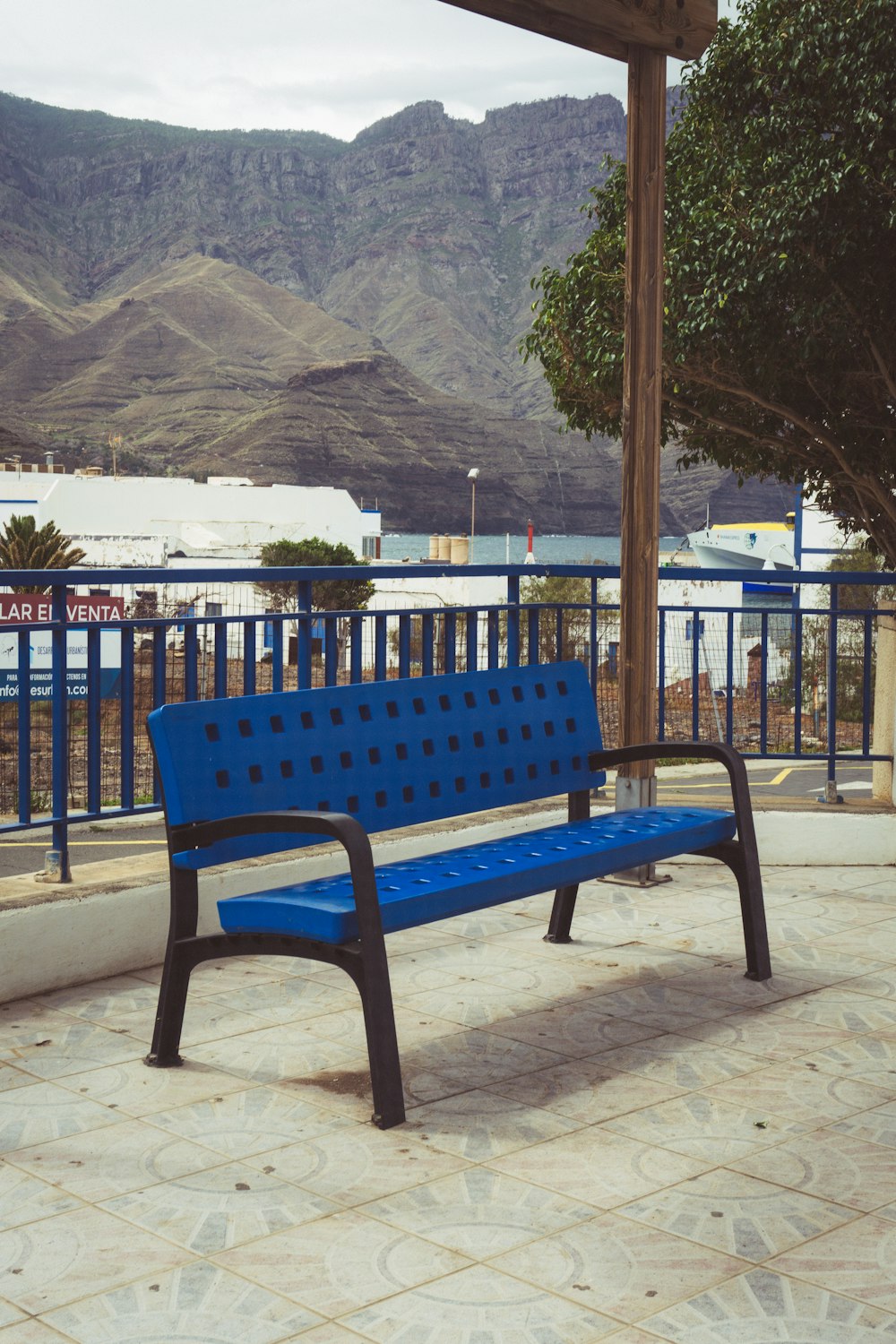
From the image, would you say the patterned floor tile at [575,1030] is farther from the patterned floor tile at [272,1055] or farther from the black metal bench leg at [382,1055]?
the black metal bench leg at [382,1055]

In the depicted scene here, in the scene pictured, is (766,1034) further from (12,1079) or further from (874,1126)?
(12,1079)

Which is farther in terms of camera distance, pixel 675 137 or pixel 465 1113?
pixel 675 137

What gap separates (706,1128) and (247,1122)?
1.07 metres

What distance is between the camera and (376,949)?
3.31 meters

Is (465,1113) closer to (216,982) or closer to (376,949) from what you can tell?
(376,949)

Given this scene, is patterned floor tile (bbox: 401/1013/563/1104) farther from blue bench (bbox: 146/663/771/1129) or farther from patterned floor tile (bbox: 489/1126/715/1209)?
patterned floor tile (bbox: 489/1126/715/1209)

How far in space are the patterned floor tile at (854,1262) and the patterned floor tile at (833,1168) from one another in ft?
0.38

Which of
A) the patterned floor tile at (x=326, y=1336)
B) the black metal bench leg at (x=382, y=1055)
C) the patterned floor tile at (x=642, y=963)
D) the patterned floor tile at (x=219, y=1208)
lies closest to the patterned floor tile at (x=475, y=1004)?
the patterned floor tile at (x=642, y=963)

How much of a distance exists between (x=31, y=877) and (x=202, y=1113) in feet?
5.50

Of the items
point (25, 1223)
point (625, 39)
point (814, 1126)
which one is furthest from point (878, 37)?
point (25, 1223)

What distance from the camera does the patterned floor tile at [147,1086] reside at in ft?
11.3

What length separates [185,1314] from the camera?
7.81ft

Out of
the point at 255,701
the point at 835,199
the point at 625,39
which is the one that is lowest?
the point at 255,701

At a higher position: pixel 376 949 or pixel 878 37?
pixel 878 37
